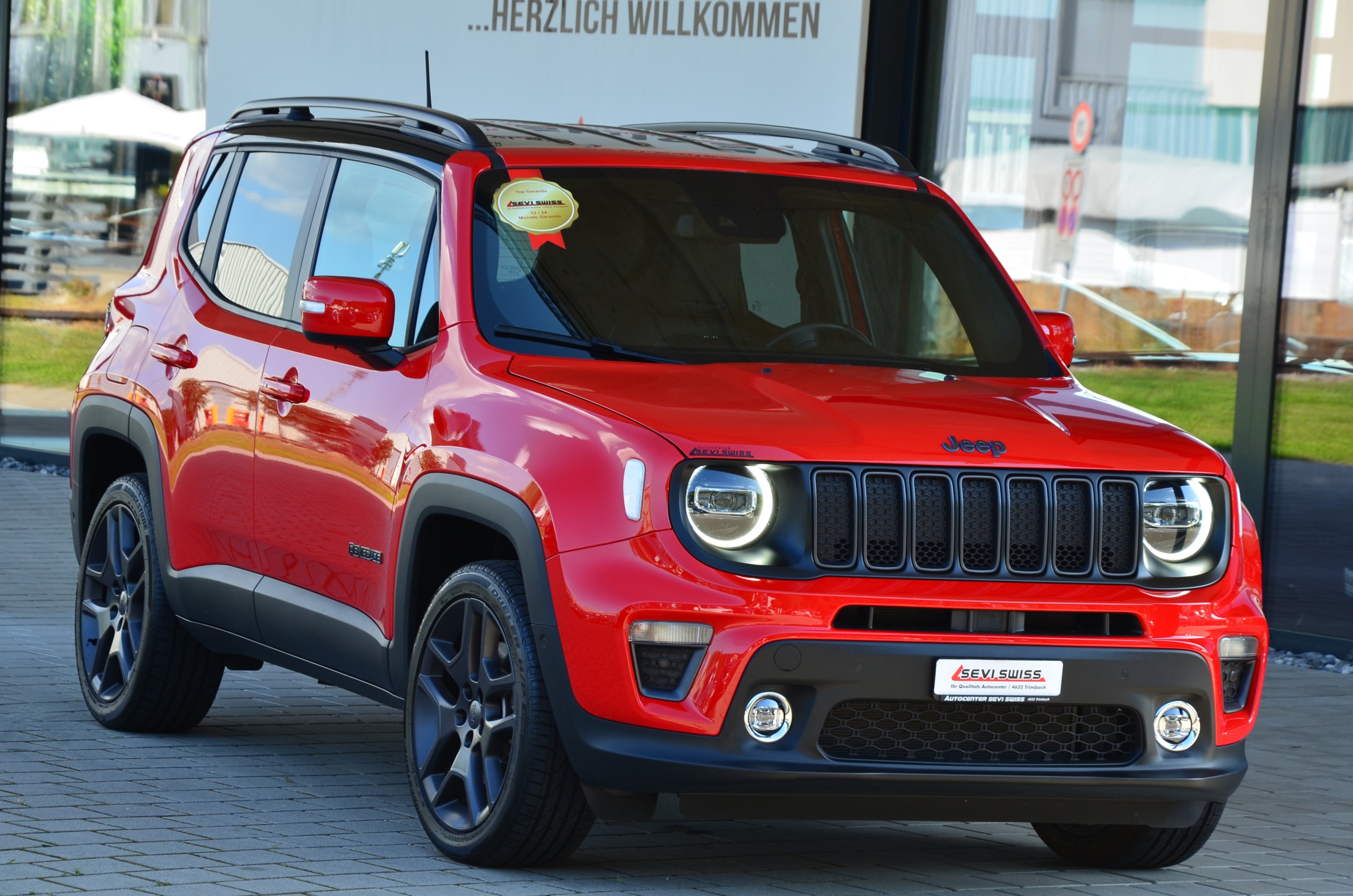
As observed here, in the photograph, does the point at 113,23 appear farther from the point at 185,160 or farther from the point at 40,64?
the point at 185,160

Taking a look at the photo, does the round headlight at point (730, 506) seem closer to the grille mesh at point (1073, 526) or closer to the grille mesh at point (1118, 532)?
the grille mesh at point (1073, 526)

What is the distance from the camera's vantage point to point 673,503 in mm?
4844

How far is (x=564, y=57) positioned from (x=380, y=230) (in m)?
7.03

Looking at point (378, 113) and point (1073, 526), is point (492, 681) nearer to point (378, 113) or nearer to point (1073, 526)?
point (1073, 526)

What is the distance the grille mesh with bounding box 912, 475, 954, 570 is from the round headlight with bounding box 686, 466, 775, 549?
1.17 ft

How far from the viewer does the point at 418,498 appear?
549cm

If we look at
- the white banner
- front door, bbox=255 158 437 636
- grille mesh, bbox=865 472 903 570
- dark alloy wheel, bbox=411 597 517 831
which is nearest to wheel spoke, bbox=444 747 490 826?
dark alloy wheel, bbox=411 597 517 831

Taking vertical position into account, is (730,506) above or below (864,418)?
below

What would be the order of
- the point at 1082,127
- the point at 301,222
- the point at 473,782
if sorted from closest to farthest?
the point at 473,782
the point at 301,222
the point at 1082,127

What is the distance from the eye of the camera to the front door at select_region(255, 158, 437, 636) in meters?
5.72

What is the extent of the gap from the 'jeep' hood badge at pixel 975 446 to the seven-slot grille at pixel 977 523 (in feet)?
0.19

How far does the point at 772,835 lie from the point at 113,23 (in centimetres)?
1109

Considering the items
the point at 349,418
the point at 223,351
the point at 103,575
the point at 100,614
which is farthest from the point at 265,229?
the point at 100,614

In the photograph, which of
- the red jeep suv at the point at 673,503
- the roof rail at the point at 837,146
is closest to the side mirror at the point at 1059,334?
the red jeep suv at the point at 673,503
